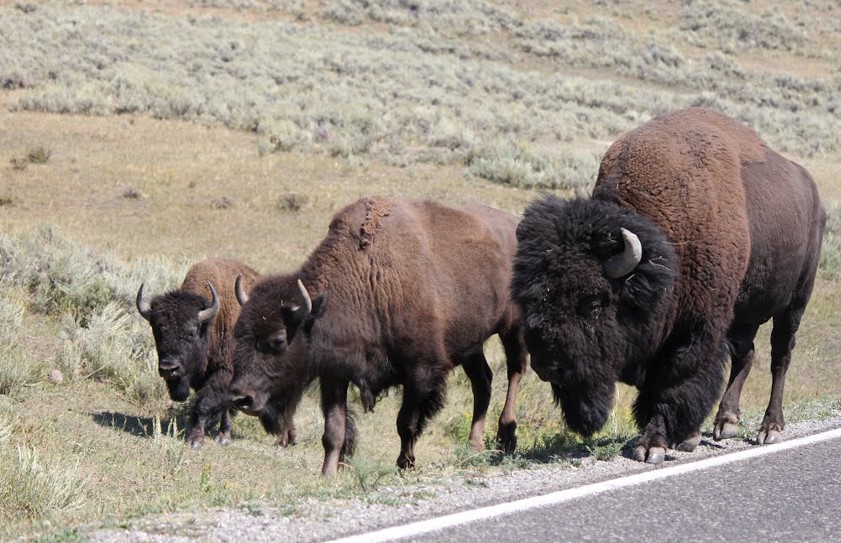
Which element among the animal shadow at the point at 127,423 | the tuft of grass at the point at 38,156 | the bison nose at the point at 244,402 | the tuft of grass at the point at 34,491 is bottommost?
the tuft of grass at the point at 38,156

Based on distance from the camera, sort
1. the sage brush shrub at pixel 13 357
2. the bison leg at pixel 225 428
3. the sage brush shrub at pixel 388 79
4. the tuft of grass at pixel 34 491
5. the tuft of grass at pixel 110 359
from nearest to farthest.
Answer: the tuft of grass at pixel 34 491
the sage brush shrub at pixel 13 357
the bison leg at pixel 225 428
the tuft of grass at pixel 110 359
the sage brush shrub at pixel 388 79

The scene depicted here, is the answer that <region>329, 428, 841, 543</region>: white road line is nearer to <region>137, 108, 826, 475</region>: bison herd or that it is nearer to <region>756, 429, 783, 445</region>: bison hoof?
<region>756, 429, 783, 445</region>: bison hoof

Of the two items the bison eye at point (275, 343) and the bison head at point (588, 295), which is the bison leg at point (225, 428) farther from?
the bison head at point (588, 295)

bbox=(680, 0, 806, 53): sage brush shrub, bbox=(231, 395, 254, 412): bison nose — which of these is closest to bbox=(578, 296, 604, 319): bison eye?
bbox=(231, 395, 254, 412): bison nose

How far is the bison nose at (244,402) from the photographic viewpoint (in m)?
7.67

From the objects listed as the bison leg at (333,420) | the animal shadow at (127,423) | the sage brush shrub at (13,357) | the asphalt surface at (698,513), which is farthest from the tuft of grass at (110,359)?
the asphalt surface at (698,513)

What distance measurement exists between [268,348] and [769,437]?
12.1ft

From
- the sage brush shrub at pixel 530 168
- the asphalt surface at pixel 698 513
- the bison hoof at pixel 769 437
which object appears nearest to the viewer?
the asphalt surface at pixel 698 513

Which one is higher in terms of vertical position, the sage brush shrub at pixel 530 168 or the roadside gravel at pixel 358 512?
the roadside gravel at pixel 358 512

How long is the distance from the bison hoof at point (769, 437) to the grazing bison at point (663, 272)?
2cm

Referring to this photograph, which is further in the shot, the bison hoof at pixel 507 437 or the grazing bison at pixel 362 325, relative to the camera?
the bison hoof at pixel 507 437

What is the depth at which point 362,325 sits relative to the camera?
7945 millimetres

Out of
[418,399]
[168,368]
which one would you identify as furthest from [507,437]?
[168,368]

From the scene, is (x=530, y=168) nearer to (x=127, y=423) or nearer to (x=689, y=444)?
(x=127, y=423)
